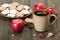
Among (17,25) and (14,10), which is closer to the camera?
(17,25)

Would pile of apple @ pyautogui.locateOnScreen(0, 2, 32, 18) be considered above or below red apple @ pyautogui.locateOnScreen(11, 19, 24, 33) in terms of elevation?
above

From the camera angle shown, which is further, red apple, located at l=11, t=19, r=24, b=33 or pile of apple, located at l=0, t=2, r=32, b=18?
pile of apple, located at l=0, t=2, r=32, b=18

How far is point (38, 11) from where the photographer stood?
1.23 m

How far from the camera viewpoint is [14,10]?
1.35 metres

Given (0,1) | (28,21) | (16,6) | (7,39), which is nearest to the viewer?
(7,39)

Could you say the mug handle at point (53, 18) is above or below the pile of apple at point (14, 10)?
below

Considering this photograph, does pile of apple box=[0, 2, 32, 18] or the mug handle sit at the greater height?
pile of apple box=[0, 2, 32, 18]

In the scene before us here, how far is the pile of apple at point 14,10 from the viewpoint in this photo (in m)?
1.30

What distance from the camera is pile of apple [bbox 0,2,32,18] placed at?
4.28 ft

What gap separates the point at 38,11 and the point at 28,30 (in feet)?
0.42

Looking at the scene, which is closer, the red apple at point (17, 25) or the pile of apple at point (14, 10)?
the red apple at point (17, 25)

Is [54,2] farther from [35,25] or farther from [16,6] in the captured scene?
[35,25]

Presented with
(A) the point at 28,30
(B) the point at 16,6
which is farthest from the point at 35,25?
(B) the point at 16,6

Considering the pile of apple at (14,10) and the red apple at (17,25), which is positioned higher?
the pile of apple at (14,10)
